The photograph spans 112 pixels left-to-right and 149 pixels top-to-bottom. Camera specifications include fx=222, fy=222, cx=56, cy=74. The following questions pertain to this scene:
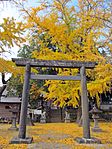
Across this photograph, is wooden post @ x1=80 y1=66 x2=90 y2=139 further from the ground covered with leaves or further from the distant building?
the distant building

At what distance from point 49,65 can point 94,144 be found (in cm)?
401

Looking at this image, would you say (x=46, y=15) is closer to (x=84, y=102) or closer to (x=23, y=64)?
(x=23, y=64)

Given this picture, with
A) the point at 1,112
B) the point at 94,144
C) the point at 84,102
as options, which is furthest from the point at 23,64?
the point at 1,112

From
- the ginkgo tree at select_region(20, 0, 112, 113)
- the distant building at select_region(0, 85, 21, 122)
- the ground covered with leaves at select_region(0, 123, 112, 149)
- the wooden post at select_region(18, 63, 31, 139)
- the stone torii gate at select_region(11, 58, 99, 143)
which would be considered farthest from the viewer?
the distant building at select_region(0, 85, 21, 122)

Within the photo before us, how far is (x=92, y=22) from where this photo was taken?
1608 cm

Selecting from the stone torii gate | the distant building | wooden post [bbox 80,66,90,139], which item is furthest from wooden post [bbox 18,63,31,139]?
the distant building

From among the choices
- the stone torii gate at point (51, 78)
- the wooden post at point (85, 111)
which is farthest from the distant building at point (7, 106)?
the wooden post at point (85, 111)

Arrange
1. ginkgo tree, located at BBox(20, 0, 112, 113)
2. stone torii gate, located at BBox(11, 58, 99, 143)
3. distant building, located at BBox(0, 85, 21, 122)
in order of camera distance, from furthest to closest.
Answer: distant building, located at BBox(0, 85, 21, 122) → ginkgo tree, located at BBox(20, 0, 112, 113) → stone torii gate, located at BBox(11, 58, 99, 143)

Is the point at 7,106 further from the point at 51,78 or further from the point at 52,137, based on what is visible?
the point at 51,78

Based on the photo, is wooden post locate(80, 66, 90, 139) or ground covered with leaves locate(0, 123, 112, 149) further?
wooden post locate(80, 66, 90, 139)

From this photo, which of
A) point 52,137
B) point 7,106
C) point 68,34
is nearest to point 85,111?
point 52,137

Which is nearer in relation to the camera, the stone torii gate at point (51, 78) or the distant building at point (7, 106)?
the stone torii gate at point (51, 78)

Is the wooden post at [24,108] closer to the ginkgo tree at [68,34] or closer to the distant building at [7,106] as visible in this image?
the ginkgo tree at [68,34]

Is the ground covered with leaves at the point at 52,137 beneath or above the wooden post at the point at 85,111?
beneath
